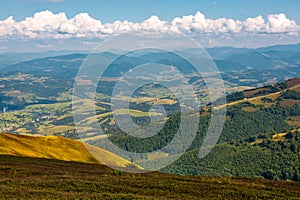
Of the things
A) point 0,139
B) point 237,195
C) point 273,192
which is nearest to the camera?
point 237,195

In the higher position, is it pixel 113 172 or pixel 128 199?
pixel 128 199

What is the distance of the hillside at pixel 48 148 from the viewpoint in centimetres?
7525

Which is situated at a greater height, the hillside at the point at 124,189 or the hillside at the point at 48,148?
the hillside at the point at 124,189

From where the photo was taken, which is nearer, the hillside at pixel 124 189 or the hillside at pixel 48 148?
the hillside at pixel 124 189

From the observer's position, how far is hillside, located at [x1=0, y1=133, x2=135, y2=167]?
7525 centimetres

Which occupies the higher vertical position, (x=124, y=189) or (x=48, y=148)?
(x=124, y=189)

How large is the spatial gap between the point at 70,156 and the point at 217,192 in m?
60.3

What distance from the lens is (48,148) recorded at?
8731 centimetres

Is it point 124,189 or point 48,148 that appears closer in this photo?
point 124,189

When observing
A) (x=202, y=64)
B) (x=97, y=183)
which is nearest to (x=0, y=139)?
(x=97, y=183)

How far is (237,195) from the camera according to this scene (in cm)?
3133

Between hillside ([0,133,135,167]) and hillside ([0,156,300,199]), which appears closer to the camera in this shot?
hillside ([0,156,300,199])

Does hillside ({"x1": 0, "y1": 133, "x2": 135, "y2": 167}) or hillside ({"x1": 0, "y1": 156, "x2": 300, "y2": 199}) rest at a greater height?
hillside ({"x1": 0, "y1": 156, "x2": 300, "y2": 199})

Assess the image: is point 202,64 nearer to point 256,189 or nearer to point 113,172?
point 256,189
